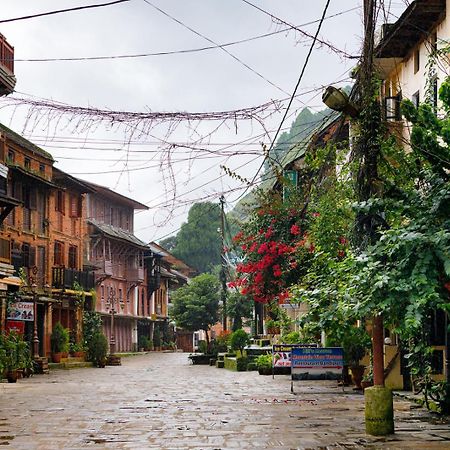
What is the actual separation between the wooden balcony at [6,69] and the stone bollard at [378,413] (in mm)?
19267

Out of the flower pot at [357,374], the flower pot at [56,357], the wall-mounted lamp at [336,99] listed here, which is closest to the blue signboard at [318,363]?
the flower pot at [357,374]

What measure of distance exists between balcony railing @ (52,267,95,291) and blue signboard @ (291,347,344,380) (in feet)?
97.7

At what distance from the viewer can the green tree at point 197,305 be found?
59094 millimetres

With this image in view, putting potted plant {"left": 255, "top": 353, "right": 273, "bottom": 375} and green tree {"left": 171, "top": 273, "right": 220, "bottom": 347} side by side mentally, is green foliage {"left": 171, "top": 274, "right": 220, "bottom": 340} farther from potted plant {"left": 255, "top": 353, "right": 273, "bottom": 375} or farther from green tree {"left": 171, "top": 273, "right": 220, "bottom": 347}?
potted plant {"left": 255, "top": 353, "right": 273, "bottom": 375}

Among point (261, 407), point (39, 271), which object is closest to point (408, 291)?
point (261, 407)

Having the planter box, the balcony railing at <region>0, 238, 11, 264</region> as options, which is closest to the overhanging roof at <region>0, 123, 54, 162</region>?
the balcony railing at <region>0, 238, 11, 264</region>

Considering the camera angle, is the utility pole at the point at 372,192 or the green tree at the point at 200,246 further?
the green tree at the point at 200,246

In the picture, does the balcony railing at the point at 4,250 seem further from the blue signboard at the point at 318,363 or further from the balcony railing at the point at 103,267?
the balcony railing at the point at 103,267

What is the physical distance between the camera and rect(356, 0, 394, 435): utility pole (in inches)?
484

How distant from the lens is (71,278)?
5147 centimetres

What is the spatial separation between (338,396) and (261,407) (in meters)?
3.37

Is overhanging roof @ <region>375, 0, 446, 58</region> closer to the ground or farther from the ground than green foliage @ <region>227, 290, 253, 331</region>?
farther from the ground

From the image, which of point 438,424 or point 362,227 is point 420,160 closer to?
point 362,227

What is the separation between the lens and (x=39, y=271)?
47.9m
